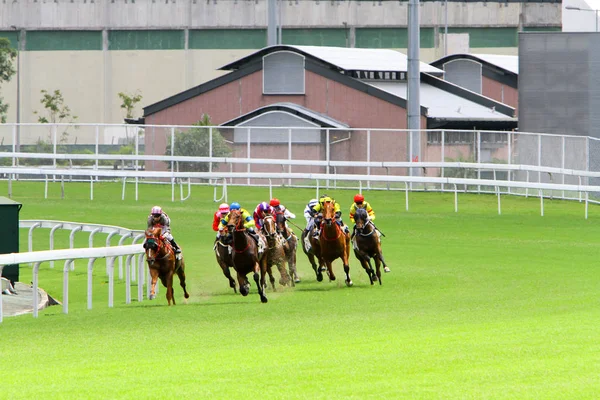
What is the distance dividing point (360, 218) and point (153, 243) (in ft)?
11.6

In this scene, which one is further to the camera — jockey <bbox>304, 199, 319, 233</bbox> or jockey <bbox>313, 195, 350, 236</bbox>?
jockey <bbox>304, 199, 319, 233</bbox>

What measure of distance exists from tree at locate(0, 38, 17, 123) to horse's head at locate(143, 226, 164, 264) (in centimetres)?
4872

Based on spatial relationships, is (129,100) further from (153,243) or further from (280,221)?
(153,243)


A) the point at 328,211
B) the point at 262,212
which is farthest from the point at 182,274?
the point at 328,211

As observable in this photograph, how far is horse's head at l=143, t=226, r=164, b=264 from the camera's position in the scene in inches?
616

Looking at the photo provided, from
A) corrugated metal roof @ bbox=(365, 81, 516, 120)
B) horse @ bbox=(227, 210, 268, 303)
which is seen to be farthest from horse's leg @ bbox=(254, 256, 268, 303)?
corrugated metal roof @ bbox=(365, 81, 516, 120)

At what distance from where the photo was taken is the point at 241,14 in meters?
67.1

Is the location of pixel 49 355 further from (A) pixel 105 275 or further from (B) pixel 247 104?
(B) pixel 247 104

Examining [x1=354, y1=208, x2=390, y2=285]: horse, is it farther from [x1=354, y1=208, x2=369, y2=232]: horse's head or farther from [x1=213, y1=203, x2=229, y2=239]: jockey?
[x1=213, y1=203, x2=229, y2=239]: jockey

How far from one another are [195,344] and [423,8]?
57599mm

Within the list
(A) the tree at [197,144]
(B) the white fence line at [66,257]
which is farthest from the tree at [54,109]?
(B) the white fence line at [66,257]

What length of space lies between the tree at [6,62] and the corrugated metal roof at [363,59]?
1953 centimetres

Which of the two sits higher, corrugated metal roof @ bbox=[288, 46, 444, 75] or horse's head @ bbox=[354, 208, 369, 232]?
corrugated metal roof @ bbox=[288, 46, 444, 75]

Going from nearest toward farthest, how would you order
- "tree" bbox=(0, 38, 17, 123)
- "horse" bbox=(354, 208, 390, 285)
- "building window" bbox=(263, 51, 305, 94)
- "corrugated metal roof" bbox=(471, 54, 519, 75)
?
"horse" bbox=(354, 208, 390, 285)
"building window" bbox=(263, 51, 305, 94)
"corrugated metal roof" bbox=(471, 54, 519, 75)
"tree" bbox=(0, 38, 17, 123)
